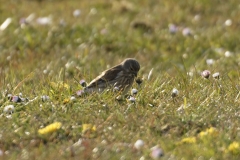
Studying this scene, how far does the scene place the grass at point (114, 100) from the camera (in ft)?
18.3

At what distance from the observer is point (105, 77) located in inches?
312

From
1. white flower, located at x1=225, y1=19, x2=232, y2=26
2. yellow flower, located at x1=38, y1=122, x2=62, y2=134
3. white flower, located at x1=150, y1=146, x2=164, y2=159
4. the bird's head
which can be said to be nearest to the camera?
Result: white flower, located at x1=150, y1=146, x2=164, y2=159

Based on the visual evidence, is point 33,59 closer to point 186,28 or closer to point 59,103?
point 186,28

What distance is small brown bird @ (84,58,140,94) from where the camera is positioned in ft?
24.3

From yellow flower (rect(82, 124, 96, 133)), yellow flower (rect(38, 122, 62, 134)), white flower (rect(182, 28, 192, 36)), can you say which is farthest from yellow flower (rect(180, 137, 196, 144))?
white flower (rect(182, 28, 192, 36))

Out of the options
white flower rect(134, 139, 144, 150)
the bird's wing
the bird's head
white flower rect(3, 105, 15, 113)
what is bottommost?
the bird's head

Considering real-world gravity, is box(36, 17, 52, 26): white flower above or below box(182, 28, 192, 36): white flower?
above

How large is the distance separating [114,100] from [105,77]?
1.26 meters

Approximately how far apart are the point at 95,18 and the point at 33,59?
9.63 ft

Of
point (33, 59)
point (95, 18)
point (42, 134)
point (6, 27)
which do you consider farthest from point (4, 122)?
point (95, 18)

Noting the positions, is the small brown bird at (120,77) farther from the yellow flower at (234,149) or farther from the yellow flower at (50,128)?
the yellow flower at (234,149)

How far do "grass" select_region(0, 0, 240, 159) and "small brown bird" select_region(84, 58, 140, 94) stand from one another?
155mm

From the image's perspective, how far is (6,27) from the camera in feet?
40.5

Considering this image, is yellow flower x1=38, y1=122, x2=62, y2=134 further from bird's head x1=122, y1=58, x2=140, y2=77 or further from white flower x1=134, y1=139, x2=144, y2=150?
bird's head x1=122, y1=58, x2=140, y2=77
